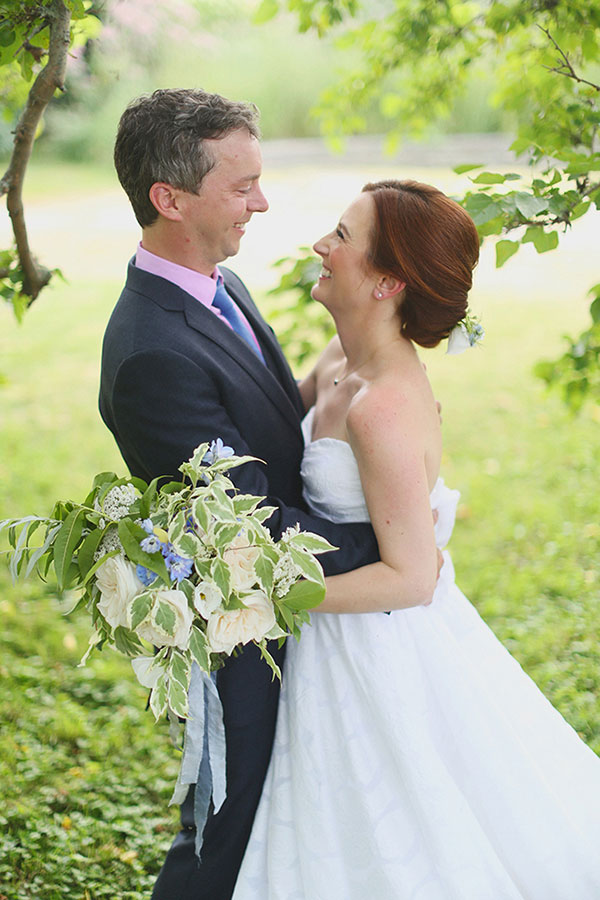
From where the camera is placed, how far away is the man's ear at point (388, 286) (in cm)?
233

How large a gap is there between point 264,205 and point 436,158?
42.0ft

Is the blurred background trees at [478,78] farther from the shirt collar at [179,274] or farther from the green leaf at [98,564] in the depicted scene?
the green leaf at [98,564]

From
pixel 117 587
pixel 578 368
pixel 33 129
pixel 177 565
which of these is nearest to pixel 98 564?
pixel 117 587

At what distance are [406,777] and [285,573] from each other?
0.77m

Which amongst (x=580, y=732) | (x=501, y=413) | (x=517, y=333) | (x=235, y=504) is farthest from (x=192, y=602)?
(x=517, y=333)

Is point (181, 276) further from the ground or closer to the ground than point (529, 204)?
closer to the ground

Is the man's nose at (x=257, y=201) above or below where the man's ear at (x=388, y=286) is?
above

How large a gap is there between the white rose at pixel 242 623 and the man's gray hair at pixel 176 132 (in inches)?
42.5

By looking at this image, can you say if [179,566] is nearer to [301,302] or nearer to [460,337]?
[460,337]

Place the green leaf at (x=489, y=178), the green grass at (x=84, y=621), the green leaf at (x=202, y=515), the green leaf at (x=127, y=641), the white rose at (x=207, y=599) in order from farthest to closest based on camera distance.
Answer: the green grass at (x=84, y=621) → the green leaf at (x=489, y=178) → the green leaf at (x=127, y=641) → the white rose at (x=207, y=599) → the green leaf at (x=202, y=515)

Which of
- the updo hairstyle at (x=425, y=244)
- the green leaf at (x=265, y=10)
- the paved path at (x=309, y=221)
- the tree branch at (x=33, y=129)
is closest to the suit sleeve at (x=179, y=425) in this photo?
the updo hairstyle at (x=425, y=244)

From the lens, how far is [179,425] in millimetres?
2123

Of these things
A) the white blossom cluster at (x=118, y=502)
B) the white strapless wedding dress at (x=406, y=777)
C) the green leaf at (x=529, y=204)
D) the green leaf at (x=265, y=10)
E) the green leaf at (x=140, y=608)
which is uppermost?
the green leaf at (x=265, y=10)

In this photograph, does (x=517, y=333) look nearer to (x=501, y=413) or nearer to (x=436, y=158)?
(x=501, y=413)
